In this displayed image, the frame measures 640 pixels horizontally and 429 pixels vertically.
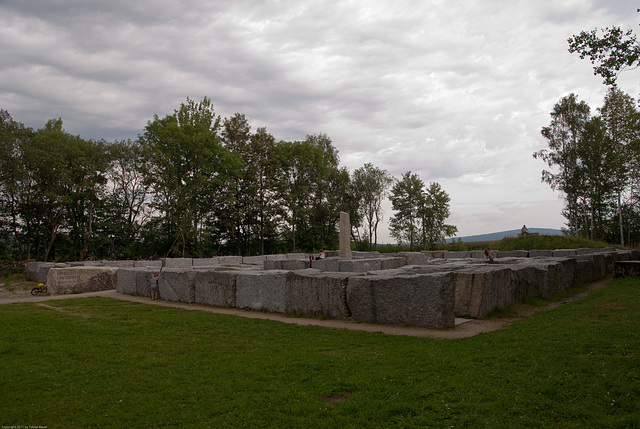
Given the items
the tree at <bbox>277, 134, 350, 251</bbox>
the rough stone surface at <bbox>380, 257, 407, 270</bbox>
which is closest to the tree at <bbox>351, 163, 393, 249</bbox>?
the tree at <bbox>277, 134, 350, 251</bbox>

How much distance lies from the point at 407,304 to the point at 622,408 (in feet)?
16.7

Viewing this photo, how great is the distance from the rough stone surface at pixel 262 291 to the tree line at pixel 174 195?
25.3m

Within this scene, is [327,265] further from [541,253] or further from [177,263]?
[541,253]

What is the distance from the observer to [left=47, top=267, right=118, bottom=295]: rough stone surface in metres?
16.5

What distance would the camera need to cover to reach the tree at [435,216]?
48594mm

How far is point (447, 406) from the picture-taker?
432 cm

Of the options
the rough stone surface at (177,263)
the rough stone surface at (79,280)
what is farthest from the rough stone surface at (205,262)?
the rough stone surface at (79,280)

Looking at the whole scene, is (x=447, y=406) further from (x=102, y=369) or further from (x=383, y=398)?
(x=102, y=369)

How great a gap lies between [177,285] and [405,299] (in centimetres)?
856

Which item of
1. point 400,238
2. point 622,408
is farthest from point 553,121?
point 622,408

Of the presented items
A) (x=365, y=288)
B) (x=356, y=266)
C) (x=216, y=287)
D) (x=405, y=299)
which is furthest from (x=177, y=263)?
(x=405, y=299)

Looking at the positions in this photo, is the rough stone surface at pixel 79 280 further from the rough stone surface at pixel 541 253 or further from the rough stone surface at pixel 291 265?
the rough stone surface at pixel 541 253

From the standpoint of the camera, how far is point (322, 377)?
18.1 ft

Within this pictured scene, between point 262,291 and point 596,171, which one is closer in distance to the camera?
point 262,291
